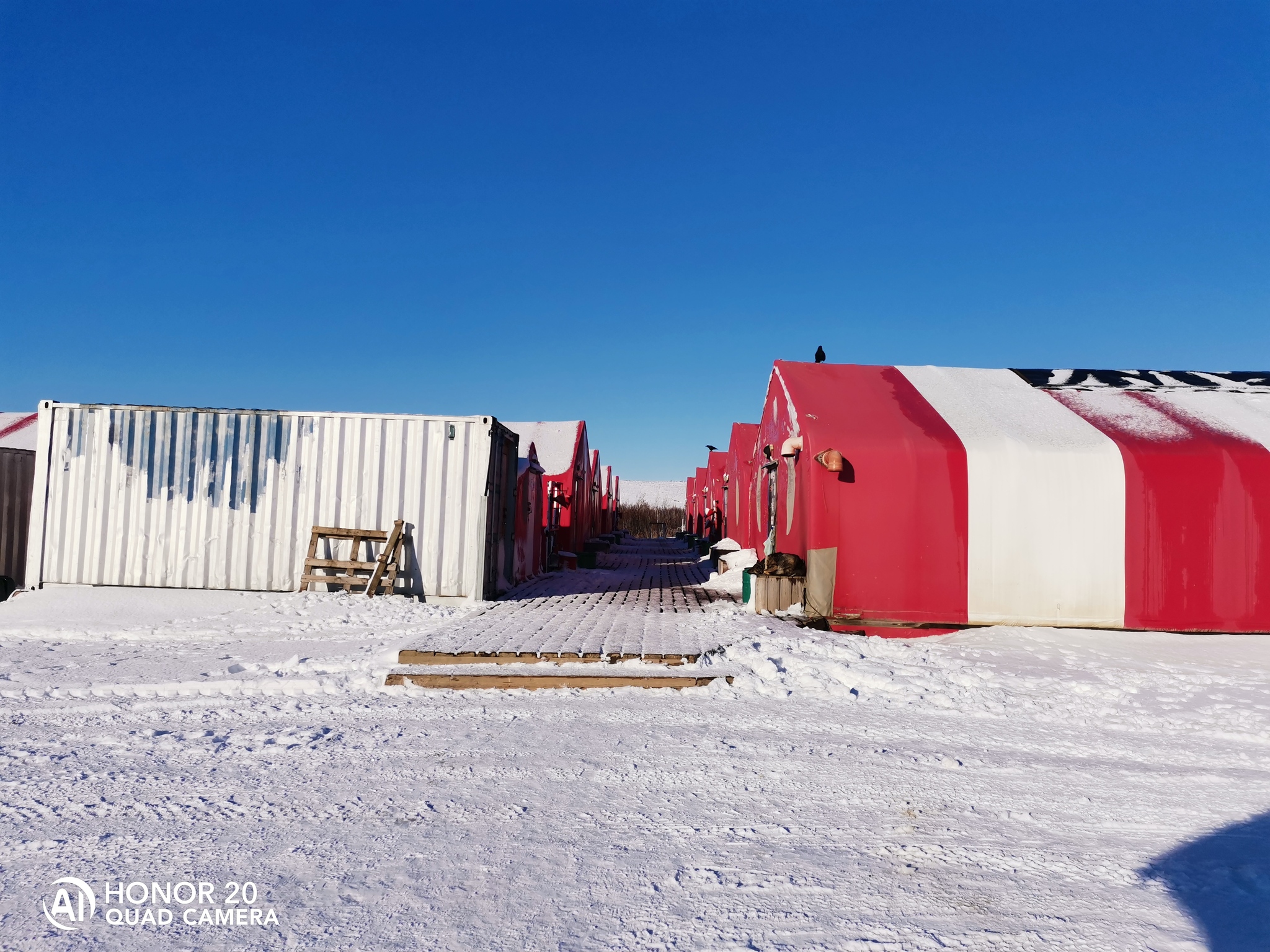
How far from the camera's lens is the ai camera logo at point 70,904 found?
2.35 meters

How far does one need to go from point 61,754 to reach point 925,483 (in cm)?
831

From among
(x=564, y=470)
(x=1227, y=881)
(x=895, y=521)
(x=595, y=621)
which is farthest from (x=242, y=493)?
(x=564, y=470)

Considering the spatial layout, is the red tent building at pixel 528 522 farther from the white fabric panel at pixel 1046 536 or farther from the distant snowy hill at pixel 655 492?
the distant snowy hill at pixel 655 492

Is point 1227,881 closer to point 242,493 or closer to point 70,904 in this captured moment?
point 70,904

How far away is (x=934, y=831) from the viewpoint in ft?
10.3

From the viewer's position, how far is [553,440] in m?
24.0

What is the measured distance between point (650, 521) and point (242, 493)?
46.4m

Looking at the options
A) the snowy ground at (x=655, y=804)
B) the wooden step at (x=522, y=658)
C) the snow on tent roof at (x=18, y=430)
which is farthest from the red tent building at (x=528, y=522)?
the snow on tent roof at (x=18, y=430)

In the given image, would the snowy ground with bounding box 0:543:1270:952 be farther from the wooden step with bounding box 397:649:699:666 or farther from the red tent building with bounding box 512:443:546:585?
the red tent building with bounding box 512:443:546:585

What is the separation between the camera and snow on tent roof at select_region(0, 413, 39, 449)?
55.9ft

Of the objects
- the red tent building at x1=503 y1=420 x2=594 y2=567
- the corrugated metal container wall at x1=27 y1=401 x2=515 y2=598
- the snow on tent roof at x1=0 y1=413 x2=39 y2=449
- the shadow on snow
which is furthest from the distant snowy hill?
the shadow on snow

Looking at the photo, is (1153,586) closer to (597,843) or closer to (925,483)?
(925,483)

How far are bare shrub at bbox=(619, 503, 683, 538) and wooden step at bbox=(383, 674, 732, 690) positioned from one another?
46.5 m

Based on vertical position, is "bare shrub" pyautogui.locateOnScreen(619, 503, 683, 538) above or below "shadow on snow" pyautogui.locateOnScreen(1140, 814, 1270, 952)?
above
